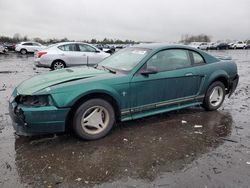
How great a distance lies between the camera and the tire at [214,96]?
5.55 metres

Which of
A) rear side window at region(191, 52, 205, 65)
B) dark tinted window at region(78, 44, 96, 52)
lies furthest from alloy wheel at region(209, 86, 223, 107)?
dark tinted window at region(78, 44, 96, 52)

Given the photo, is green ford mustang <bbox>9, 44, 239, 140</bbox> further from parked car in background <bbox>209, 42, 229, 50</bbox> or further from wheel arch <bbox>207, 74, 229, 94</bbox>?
parked car in background <bbox>209, 42, 229, 50</bbox>

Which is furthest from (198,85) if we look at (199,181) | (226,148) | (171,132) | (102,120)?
(199,181)

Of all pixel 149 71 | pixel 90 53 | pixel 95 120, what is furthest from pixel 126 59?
pixel 90 53

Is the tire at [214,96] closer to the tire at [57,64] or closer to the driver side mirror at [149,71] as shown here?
the driver side mirror at [149,71]

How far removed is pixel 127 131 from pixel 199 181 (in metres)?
1.79

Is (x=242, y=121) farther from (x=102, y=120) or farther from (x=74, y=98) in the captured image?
(x=74, y=98)

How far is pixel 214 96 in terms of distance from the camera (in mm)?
5762

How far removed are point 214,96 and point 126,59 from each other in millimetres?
2380

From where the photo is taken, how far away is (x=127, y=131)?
4504mm

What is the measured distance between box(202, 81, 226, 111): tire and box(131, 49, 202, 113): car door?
450 mm

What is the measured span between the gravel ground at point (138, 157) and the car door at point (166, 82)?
504 mm

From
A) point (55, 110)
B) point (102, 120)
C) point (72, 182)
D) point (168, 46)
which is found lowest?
point (72, 182)

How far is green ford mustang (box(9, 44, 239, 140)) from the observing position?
12.1 ft
